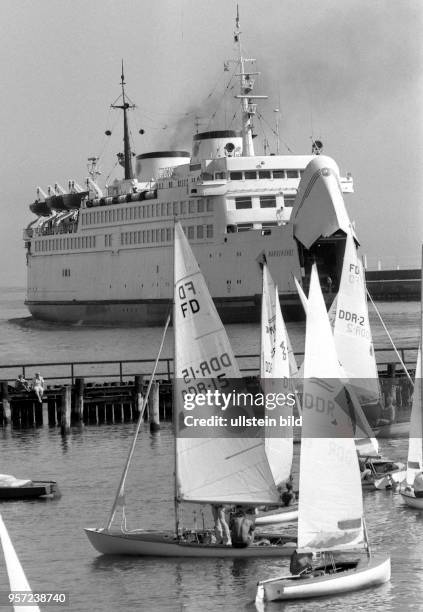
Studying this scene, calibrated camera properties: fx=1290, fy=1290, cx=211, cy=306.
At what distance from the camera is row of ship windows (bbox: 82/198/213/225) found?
79312 millimetres

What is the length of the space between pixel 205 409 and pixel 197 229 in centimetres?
6013

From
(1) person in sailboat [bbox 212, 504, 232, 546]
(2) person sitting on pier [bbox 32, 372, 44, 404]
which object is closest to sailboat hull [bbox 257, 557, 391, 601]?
(1) person in sailboat [bbox 212, 504, 232, 546]

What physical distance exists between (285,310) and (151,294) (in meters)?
13.6

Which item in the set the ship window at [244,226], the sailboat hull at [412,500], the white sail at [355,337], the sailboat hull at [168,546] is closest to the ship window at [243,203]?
the ship window at [244,226]

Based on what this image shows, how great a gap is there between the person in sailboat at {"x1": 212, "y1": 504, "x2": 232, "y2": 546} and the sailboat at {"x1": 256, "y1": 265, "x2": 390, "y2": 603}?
1.83 meters

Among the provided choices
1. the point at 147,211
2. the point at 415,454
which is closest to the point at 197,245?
the point at 147,211

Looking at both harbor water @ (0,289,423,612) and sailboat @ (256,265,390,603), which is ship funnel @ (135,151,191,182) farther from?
sailboat @ (256,265,390,603)

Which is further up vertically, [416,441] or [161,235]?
[161,235]

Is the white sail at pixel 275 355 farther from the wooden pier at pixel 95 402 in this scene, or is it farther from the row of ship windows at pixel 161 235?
the row of ship windows at pixel 161 235

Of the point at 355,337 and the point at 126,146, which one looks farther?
the point at 126,146

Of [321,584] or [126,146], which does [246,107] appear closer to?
[126,146]

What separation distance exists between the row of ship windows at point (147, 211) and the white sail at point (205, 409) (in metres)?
55.6

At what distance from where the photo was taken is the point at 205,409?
19.3m

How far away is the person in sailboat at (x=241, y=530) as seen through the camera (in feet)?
62.4
